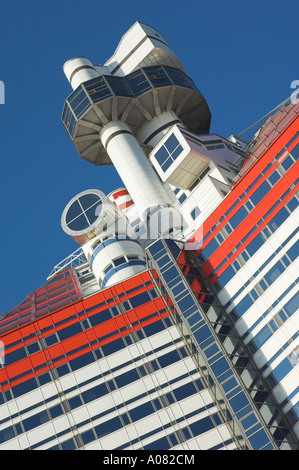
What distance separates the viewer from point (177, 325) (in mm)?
59969

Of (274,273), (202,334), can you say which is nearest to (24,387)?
(202,334)

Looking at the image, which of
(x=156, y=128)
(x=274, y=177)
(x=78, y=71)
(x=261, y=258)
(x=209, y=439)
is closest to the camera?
(x=209, y=439)

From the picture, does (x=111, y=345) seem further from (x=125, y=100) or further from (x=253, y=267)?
(x=125, y=100)

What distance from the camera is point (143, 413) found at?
181ft

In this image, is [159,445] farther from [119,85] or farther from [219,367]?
[119,85]

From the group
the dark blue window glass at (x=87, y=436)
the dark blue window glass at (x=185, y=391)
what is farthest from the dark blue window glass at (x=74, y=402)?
the dark blue window glass at (x=185, y=391)

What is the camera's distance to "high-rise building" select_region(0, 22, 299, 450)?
52156 millimetres

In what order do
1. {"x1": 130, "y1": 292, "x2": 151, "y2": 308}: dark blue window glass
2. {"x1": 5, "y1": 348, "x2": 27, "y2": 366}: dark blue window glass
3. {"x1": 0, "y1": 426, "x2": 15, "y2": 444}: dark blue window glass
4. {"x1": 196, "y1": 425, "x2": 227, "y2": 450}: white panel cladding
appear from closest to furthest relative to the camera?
1. {"x1": 196, "y1": 425, "x2": 227, "y2": 450}: white panel cladding
2. {"x1": 0, "y1": 426, "x2": 15, "y2": 444}: dark blue window glass
3. {"x1": 5, "y1": 348, "x2": 27, "y2": 366}: dark blue window glass
4. {"x1": 130, "y1": 292, "x2": 151, "y2": 308}: dark blue window glass

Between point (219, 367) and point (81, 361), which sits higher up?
point (81, 361)

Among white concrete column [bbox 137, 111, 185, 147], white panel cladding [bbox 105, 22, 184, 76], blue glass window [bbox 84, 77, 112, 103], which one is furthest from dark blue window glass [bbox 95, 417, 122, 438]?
white panel cladding [bbox 105, 22, 184, 76]

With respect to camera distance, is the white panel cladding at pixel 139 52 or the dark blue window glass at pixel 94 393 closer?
the dark blue window glass at pixel 94 393

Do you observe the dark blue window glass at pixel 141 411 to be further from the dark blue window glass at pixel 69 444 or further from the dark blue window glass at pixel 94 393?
the dark blue window glass at pixel 69 444

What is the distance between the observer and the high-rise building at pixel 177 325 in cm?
5216

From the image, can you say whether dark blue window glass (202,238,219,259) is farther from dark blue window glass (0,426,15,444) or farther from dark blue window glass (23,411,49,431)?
dark blue window glass (0,426,15,444)
